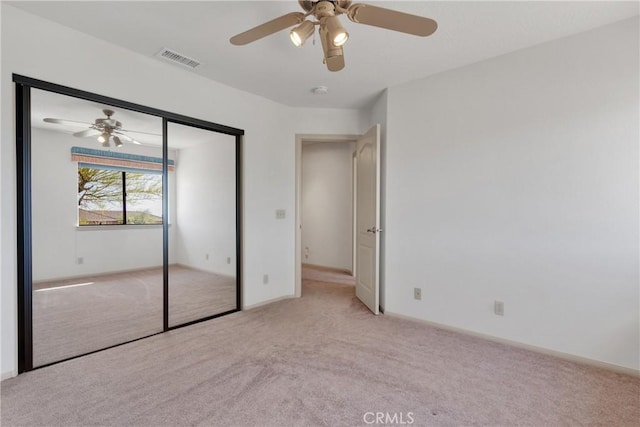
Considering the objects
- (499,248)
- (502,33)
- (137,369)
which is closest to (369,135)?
(502,33)

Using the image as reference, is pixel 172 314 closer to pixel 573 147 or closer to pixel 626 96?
pixel 573 147

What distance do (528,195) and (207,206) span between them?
3.22 m

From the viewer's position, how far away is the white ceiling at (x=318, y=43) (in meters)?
1.99

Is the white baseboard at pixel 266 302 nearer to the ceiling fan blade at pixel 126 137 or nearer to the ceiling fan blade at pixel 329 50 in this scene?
the ceiling fan blade at pixel 126 137

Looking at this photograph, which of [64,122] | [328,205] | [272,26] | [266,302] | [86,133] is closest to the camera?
[272,26]

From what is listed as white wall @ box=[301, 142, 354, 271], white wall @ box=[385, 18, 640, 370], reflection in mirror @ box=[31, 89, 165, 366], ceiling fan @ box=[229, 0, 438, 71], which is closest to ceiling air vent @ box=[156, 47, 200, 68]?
reflection in mirror @ box=[31, 89, 165, 366]

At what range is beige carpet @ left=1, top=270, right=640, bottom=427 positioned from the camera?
1682 mm

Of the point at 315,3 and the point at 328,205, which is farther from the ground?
the point at 315,3

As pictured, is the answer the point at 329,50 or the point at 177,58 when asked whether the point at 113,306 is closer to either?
the point at 177,58

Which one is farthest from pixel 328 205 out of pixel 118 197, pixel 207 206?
pixel 118 197

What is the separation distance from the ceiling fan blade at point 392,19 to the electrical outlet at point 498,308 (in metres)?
2.37

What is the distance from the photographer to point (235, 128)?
3395 mm

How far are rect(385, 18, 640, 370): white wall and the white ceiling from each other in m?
0.25

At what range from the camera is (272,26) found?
5.43ft
